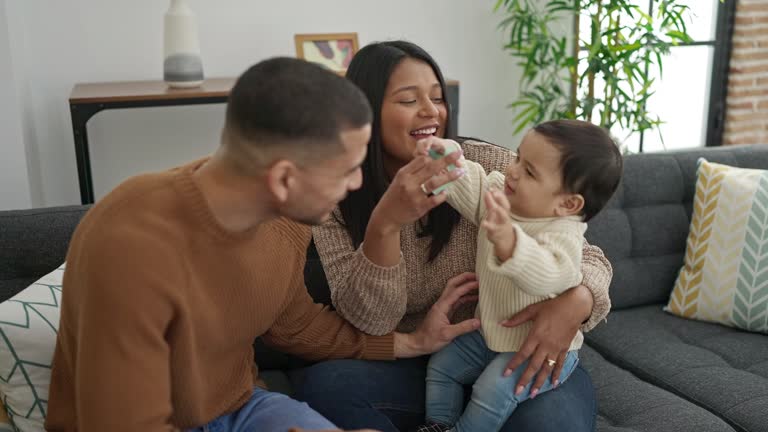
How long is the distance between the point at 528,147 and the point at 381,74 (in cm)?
38

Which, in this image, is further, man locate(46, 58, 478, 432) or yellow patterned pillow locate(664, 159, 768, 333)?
yellow patterned pillow locate(664, 159, 768, 333)

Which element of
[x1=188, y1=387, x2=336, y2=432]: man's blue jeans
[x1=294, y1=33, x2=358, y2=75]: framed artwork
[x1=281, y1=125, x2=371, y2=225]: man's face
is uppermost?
[x1=294, y1=33, x2=358, y2=75]: framed artwork

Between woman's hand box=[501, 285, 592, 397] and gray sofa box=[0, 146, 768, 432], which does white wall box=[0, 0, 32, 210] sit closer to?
gray sofa box=[0, 146, 768, 432]

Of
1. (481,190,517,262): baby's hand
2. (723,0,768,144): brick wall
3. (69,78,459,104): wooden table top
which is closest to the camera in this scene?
(481,190,517,262): baby's hand

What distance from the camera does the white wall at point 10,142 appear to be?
2615mm

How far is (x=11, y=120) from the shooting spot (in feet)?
8.75

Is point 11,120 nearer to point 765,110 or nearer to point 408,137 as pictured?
point 408,137

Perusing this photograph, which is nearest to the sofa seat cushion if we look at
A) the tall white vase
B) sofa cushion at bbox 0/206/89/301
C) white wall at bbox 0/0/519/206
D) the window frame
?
sofa cushion at bbox 0/206/89/301

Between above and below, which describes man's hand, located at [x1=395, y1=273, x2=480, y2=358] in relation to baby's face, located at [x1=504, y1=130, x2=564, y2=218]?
below

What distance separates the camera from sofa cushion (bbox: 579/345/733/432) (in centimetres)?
159

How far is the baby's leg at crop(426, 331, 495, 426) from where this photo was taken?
1.55m

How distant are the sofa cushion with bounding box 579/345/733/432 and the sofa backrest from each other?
0.39 m

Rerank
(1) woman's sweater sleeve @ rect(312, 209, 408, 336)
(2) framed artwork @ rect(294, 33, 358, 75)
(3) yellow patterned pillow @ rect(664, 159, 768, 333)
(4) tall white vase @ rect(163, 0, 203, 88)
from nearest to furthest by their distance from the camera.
Result: (1) woman's sweater sleeve @ rect(312, 209, 408, 336) < (3) yellow patterned pillow @ rect(664, 159, 768, 333) < (4) tall white vase @ rect(163, 0, 203, 88) < (2) framed artwork @ rect(294, 33, 358, 75)

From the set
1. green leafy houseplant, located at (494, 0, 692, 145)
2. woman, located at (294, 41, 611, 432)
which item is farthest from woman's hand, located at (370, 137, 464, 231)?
green leafy houseplant, located at (494, 0, 692, 145)
